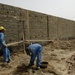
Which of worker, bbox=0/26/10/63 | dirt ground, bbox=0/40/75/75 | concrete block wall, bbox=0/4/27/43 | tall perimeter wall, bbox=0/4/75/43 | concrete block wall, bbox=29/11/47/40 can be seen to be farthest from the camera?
concrete block wall, bbox=29/11/47/40

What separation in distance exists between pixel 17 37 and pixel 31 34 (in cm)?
182

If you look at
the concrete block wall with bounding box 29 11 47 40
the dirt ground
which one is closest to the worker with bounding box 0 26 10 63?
the dirt ground

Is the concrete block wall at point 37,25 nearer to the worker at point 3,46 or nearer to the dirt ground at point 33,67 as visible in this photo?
the dirt ground at point 33,67

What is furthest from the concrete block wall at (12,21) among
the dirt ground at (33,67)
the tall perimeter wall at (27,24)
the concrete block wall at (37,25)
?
the concrete block wall at (37,25)

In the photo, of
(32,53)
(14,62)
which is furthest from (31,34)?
(32,53)

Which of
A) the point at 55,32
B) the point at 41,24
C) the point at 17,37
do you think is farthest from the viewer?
the point at 55,32

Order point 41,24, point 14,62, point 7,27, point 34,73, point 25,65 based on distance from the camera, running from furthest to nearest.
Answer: point 41,24 → point 7,27 → point 14,62 → point 25,65 → point 34,73

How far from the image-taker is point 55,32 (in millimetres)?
17234

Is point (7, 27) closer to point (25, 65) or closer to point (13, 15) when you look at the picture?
point (13, 15)

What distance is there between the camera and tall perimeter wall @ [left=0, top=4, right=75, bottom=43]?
955 centimetres

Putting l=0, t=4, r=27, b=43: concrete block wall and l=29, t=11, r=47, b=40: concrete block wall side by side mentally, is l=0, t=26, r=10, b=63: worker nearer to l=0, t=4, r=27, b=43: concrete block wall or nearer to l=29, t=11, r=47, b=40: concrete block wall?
l=0, t=4, r=27, b=43: concrete block wall

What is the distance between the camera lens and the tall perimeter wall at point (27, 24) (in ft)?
31.3

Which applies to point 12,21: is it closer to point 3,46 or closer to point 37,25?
point 3,46

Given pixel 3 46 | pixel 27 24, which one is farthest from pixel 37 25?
pixel 3 46
